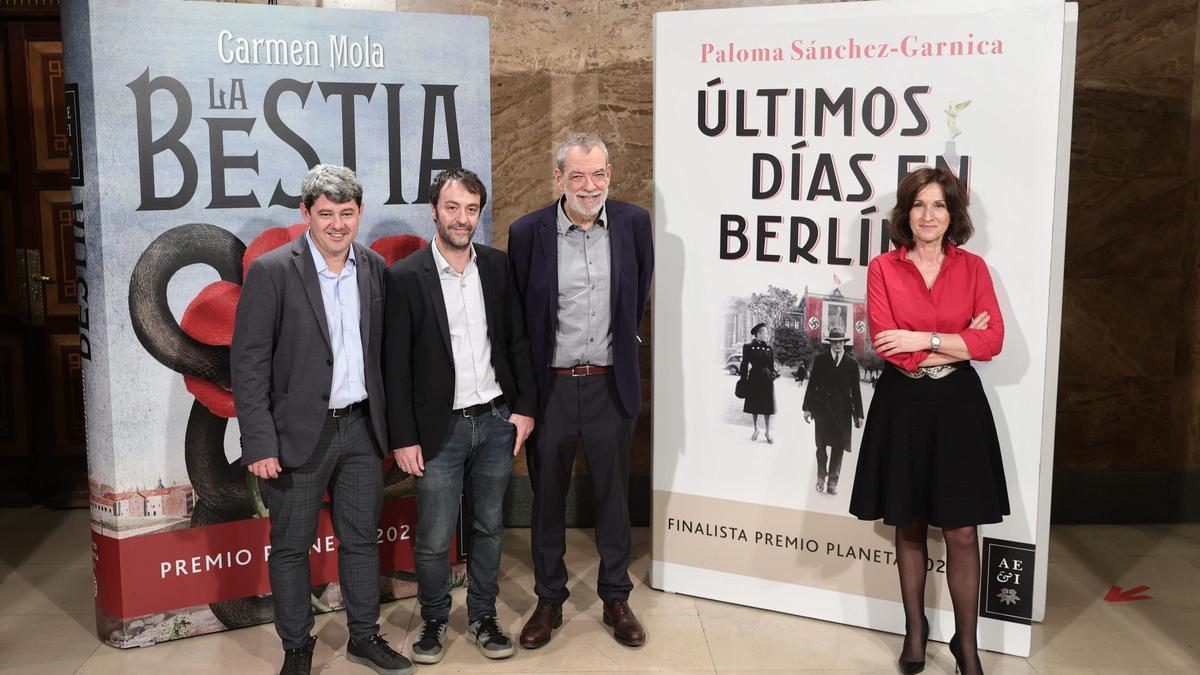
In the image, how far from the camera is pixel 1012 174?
3.80 meters

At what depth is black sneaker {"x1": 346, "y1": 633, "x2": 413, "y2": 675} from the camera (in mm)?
3795

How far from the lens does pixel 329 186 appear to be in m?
3.47

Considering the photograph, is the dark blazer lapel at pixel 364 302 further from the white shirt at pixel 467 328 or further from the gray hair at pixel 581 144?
the gray hair at pixel 581 144

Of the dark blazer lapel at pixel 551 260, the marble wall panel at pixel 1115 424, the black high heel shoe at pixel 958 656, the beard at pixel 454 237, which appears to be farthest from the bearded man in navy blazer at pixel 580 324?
the marble wall panel at pixel 1115 424

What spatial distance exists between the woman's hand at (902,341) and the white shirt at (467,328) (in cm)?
133

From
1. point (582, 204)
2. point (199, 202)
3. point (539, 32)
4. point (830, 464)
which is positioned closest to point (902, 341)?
point (830, 464)

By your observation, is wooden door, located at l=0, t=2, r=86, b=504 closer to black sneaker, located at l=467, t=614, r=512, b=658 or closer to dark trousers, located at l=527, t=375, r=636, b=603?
black sneaker, located at l=467, t=614, r=512, b=658

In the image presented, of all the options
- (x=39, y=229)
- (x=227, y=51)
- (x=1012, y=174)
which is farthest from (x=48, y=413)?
(x=1012, y=174)

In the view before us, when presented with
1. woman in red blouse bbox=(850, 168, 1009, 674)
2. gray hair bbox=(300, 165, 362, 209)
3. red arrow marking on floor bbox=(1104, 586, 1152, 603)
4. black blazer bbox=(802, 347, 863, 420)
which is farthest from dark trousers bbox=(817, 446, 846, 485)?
gray hair bbox=(300, 165, 362, 209)

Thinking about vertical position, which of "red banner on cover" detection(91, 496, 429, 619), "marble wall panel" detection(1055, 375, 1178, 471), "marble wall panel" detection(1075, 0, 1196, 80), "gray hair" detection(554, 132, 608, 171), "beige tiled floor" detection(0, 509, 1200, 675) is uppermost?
"marble wall panel" detection(1075, 0, 1196, 80)

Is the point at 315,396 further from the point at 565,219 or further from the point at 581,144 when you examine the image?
the point at 581,144

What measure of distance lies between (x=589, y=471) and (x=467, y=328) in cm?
75

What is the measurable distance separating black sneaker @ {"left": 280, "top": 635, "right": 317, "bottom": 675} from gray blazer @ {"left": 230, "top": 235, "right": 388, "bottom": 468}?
0.67m

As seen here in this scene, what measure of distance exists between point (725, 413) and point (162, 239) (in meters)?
2.19
